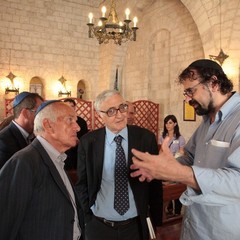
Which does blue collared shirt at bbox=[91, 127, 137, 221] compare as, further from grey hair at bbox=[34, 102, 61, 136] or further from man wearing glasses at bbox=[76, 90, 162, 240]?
grey hair at bbox=[34, 102, 61, 136]

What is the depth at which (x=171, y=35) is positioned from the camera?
7980 mm

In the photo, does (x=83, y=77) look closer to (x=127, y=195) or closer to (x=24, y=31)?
(x=24, y=31)

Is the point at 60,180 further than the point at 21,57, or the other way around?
the point at 21,57

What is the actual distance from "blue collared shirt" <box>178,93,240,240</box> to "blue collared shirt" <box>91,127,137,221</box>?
1.55 feet

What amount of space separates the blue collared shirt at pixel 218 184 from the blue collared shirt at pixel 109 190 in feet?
1.55

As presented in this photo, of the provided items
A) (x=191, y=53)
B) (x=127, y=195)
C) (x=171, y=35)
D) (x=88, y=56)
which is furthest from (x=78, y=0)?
(x=127, y=195)

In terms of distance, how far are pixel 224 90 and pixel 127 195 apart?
0.98 meters

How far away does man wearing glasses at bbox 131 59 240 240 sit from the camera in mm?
1107

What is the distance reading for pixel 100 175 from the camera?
6.43ft

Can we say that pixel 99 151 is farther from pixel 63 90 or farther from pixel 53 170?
pixel 63 90

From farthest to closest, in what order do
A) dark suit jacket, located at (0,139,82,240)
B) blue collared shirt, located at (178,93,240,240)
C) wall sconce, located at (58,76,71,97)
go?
1. wall sconce, located at (58,76,71,97)
2. dark suit jacket, located at (0,139,82,240)
3. blue collared shirt, located at (178,93,240,240)

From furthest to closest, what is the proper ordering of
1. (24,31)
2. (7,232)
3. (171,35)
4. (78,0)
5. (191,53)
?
(78,0) → (24,31) → (171,35) → (191,53) → (7,232)

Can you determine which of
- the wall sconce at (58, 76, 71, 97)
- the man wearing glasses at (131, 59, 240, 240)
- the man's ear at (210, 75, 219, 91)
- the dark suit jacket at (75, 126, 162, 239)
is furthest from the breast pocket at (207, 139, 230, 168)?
the wall sconce at (58, 76, 71, 97)

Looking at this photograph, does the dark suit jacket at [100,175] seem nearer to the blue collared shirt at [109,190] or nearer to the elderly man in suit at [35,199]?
the blue collared shirt at [109,190]
